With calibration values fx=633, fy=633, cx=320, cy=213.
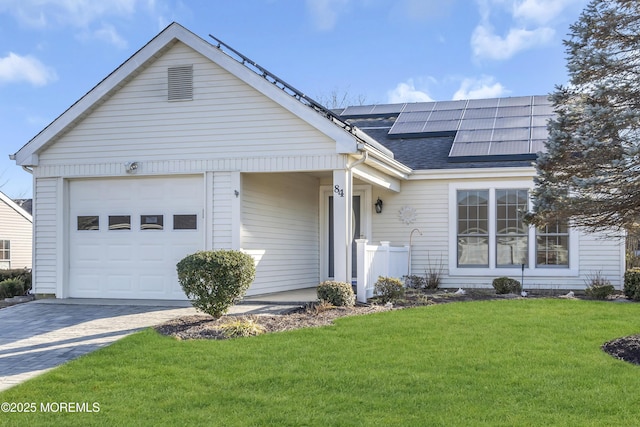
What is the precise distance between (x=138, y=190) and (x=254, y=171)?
2.57m

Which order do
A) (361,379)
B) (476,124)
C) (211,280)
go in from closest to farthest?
(361,379) < (211,280) < (476,124)

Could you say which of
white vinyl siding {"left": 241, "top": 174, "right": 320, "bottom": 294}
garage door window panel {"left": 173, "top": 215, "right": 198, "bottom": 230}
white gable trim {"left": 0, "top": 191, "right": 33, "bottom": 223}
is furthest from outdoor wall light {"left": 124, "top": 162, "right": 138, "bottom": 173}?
white gable trim {"left": 0, "top": 191, "right": 33, "bottom": 223}

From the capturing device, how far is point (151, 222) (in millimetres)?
12727

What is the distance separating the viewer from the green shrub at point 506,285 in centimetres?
1343

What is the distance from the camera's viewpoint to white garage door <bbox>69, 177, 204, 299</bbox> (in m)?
12.6

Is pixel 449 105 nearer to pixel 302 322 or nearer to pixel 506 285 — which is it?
pixel 506 285

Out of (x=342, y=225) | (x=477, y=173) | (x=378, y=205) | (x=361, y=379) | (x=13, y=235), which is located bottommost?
(x=361, y=379)

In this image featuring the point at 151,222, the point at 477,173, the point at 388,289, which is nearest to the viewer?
the point at 388,289

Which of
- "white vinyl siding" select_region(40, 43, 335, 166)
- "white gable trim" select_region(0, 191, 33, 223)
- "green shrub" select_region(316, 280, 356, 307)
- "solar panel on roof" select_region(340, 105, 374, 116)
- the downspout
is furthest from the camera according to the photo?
"white gable trim" select_region(0, 191, 33, 223)

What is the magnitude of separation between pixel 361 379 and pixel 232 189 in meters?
6.65

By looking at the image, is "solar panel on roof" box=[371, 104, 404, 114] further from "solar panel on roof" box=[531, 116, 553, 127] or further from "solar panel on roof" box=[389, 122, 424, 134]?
"solar panel on roof" box=[531, 116, 553, 127]

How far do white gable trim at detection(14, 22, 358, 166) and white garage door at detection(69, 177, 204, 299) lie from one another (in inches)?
45.6

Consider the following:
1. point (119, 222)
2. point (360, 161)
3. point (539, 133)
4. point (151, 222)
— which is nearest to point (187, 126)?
point (151, 222)

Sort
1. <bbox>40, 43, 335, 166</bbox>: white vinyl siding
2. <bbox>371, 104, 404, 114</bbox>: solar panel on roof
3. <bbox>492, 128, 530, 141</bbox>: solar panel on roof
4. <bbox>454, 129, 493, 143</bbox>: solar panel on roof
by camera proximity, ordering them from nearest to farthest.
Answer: <bbox>40, 43, 335, 166</bbox>: white vinyl siding, <bbox>492, 128, 530, 141</bbox>: solar panel on roof, <bbox>454, 129, 493, 143</bbox>: solar panel on roof, <bbox>371, 104, 404, 114</bbox>: solar panel on roof
